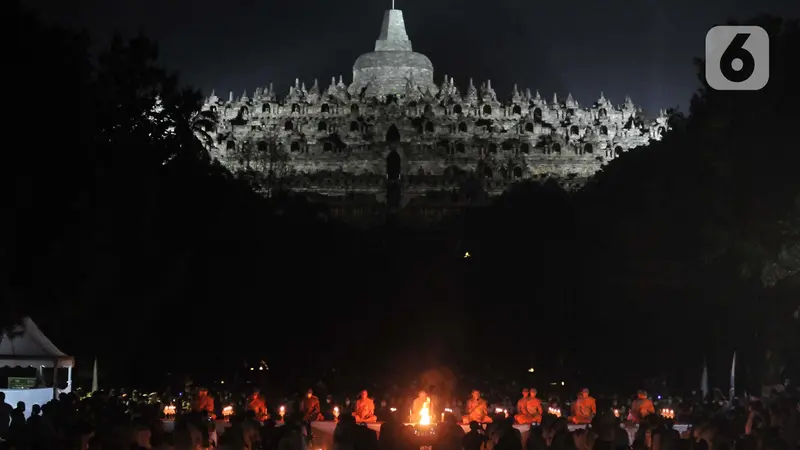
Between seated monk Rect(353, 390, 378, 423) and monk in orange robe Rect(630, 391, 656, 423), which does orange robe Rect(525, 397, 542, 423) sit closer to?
monk in orange robe Rect(630, 391, 656, 423)

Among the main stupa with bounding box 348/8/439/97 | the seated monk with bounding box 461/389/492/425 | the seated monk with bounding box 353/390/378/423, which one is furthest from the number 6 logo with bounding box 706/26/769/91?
the main stupa with bounding box 348/8/439/97

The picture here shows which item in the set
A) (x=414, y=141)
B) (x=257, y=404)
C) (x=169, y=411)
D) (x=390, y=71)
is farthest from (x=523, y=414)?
(x=390, y=71)

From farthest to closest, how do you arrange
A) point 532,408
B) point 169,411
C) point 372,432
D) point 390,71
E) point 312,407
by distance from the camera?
point 390,71
point 169,411
point 532,408
point 312,407
point 372,432

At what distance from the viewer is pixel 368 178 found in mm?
93312

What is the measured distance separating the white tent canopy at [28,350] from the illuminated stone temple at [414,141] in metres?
63.4

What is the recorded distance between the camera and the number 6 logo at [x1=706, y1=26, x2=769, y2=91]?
28453 mm

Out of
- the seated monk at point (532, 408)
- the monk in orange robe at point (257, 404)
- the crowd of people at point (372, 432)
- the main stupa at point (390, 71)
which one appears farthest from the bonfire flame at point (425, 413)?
the main stupa at point (390, 71)

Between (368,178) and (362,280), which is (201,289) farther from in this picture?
(368,178)

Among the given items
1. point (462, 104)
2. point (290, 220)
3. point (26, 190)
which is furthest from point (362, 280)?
point (462, 104)

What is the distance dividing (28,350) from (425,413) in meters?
7.91

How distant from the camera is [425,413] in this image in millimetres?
23172

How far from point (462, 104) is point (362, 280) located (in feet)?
162

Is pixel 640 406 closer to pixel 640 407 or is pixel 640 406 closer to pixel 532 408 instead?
pixel 640 407

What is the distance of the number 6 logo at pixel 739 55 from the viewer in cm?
2845
